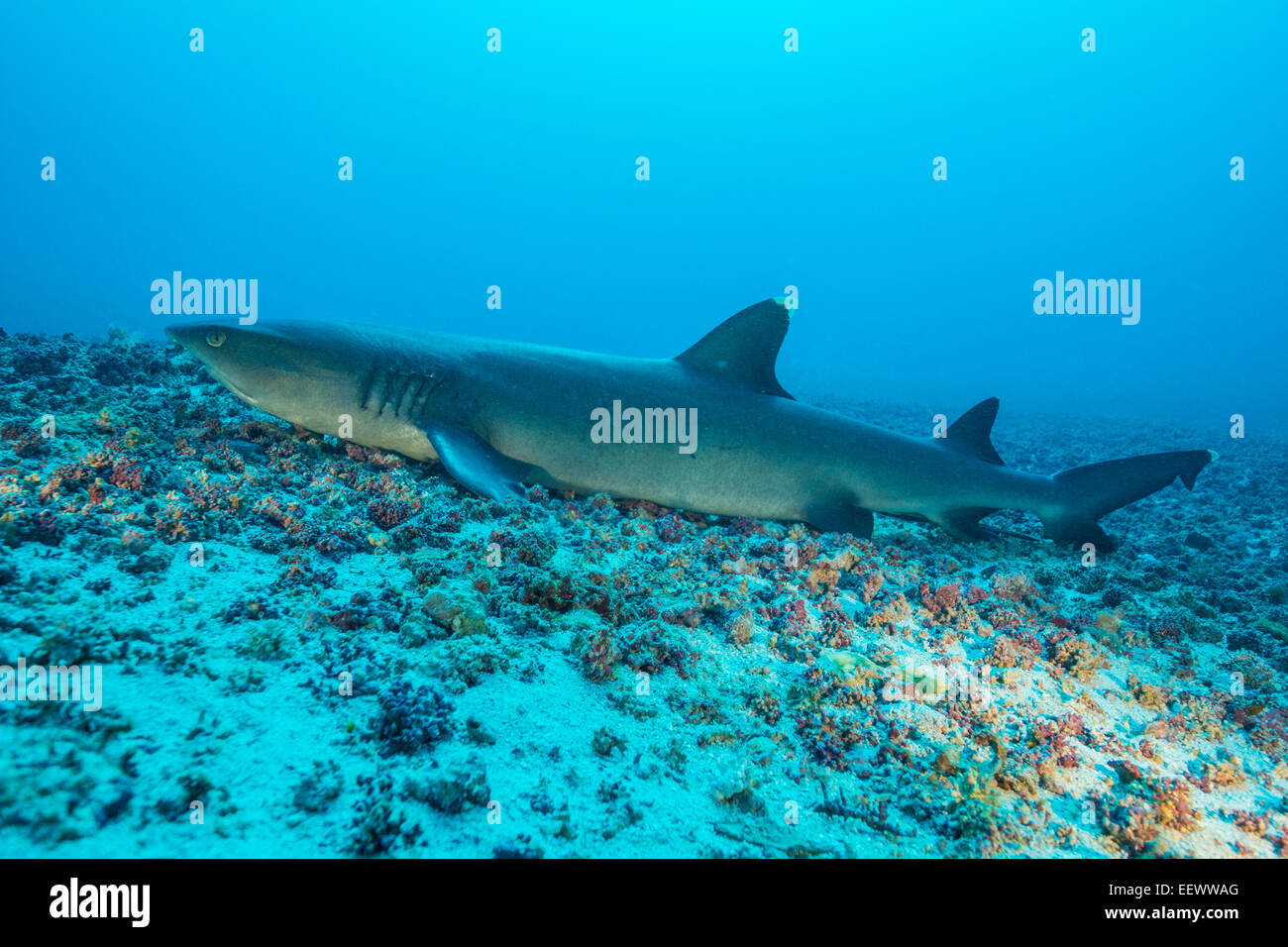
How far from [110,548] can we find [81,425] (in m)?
2.23

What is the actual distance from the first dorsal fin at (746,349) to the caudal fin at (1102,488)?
3432 millimetres

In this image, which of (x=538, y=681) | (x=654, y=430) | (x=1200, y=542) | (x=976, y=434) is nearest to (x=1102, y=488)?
(x=976, y=434)

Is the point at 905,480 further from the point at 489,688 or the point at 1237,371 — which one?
the point at 1237,371

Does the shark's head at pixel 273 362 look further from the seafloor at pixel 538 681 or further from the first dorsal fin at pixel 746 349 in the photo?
the first dorsal fin at pixel 746 349

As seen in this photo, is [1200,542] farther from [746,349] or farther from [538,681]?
[538,681]

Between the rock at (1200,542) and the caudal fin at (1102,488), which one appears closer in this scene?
the caudal fin at (1102,488)

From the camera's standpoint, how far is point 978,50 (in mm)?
164000

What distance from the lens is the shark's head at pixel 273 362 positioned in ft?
14.6

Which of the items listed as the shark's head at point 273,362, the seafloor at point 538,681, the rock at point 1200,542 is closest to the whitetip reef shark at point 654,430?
the shark's head at point 273,362

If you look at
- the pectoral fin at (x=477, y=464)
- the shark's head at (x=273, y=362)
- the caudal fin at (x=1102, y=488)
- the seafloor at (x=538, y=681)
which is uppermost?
the shark's head at (x=273, y=362)

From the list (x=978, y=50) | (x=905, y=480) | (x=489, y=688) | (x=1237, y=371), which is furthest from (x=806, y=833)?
(x=978, y=50)

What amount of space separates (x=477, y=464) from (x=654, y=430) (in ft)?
5.39

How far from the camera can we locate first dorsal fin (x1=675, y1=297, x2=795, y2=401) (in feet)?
18.1

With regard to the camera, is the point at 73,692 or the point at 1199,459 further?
the point at 1199,459
